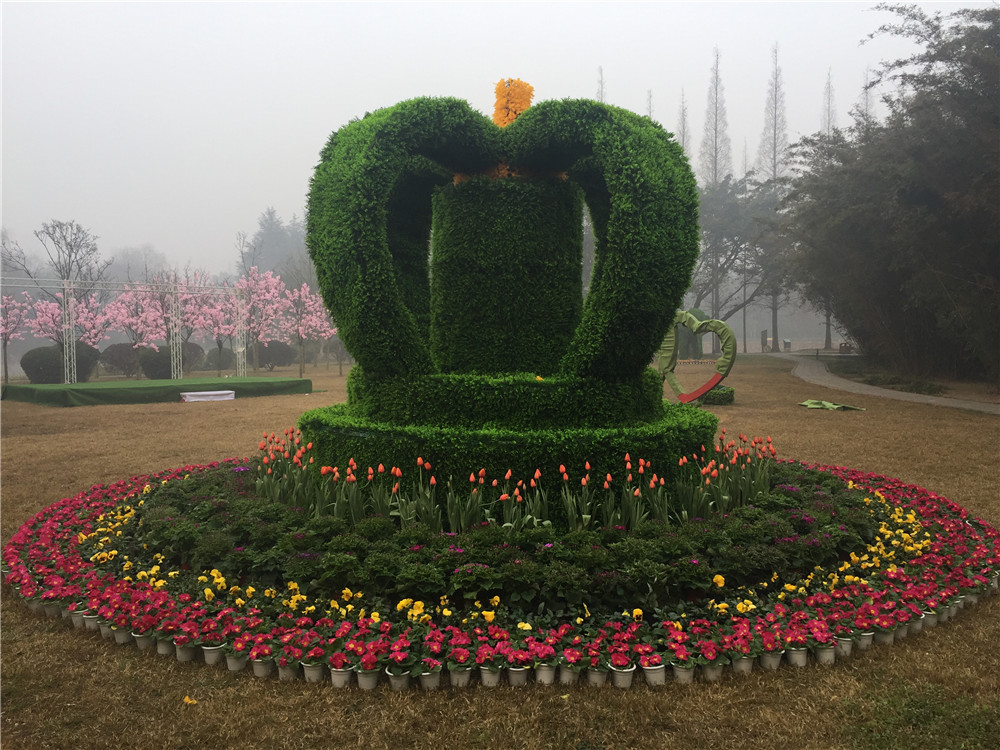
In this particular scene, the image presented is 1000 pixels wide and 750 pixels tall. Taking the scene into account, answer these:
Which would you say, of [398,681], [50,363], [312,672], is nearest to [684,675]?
[398,681]

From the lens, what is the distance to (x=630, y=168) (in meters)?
4.70

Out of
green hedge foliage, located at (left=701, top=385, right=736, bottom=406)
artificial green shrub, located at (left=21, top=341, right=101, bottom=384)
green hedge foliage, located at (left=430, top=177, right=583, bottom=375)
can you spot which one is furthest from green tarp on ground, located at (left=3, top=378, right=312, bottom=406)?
green hedge foliage, located at (left=430, top=177, right=583, bottom=375)

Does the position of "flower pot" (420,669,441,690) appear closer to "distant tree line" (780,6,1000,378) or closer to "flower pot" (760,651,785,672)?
"flower pot" (760,651,785,672)

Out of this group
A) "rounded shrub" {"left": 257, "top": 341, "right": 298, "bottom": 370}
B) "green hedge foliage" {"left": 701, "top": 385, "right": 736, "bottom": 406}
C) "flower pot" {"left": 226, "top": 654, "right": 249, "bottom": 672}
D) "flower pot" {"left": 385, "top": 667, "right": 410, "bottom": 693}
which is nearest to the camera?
"flower pot" {"left": 385, "top": 667, "right": 410, "bottom": 693}

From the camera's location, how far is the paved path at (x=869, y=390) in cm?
1407

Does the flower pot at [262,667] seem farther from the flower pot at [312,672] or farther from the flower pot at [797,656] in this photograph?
the flower pot at [797,656]

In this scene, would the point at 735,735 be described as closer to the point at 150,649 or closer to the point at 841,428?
the point at 150,649

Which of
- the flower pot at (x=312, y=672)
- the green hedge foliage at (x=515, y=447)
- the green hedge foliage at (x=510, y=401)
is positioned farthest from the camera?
the green hedge foliage at (x=510, y=401)

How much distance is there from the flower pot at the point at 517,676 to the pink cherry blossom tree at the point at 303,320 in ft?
88.1

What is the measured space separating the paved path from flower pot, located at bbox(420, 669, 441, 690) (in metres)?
14.2

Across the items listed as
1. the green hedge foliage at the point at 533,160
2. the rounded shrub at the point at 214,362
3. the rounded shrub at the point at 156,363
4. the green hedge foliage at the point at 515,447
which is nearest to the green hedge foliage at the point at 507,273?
the green hedge foliage at the point at 533,160

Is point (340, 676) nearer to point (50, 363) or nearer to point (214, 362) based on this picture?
point (50, 363)

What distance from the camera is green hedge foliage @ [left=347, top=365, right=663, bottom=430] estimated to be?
4820mm

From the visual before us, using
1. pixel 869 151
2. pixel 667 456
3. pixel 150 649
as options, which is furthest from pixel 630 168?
pixel 869 151
